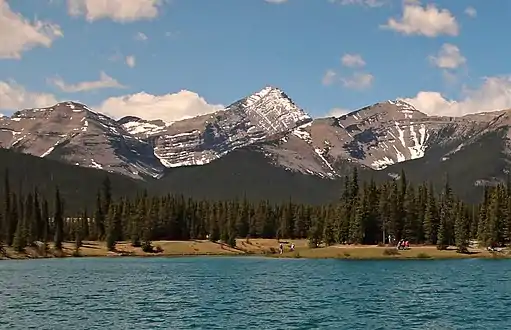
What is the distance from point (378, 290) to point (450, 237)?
10203 cm

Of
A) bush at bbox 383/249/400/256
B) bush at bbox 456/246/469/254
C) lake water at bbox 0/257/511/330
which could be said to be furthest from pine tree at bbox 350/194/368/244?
lake water at bbox 0/257/511/330

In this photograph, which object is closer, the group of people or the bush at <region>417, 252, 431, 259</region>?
the bush at <region>417, 252, 431, 259</region>

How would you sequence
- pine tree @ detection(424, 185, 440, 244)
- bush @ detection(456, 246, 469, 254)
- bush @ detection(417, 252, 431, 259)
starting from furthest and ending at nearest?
1. pine tree @ detection(424, 185, 440, 244)
2. bush @ detection(456, 246, 469, 254)
3. bush @ detection(417, 252, 431, 259)

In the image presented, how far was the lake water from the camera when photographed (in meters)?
66.7

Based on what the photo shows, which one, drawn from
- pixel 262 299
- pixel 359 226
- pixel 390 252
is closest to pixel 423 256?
pixel 390 252

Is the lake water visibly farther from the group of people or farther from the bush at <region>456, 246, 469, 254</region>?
the bush at <region>456, 246, 469, 254</region>

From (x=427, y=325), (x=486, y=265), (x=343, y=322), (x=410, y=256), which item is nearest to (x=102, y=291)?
(x=343, y=322)

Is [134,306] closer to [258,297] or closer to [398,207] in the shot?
[258,297]

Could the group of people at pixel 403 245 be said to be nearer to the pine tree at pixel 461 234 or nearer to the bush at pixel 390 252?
the bush at pixel 390 252

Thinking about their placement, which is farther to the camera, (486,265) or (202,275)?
(486,265)

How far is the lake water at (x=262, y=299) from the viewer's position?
219 ft

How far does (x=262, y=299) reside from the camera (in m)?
84.9

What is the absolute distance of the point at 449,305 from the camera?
77.3 meters

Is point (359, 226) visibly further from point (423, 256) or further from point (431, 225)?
point (423, 256)
